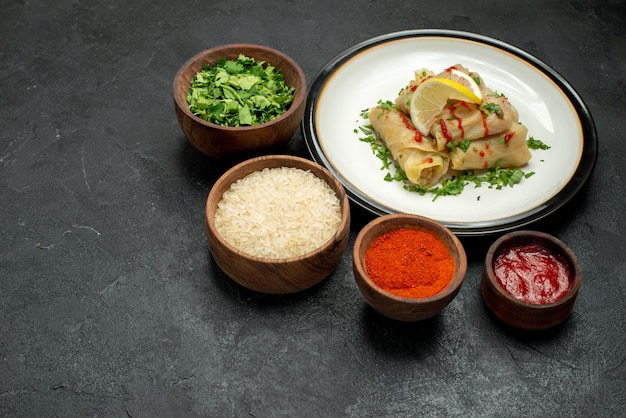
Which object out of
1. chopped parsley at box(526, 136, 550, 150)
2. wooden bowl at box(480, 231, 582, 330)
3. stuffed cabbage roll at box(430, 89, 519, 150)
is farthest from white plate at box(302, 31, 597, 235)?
stuffed cabbage roll at box(430, 89, 519, 150)

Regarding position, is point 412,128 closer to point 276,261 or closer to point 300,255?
point 300,255

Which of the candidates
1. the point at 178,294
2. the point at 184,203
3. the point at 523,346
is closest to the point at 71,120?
the point at 184,203

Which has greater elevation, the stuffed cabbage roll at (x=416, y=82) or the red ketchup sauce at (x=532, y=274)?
the stuffed cabbage roll at (x=416, y=82)

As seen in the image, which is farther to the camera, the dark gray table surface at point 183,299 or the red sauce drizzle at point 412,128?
the red sauce drizzle at point 412,128

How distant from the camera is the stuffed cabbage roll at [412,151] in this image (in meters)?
3.38

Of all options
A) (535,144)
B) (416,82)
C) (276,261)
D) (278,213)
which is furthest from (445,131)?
(276,261)

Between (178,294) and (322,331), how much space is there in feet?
2.07

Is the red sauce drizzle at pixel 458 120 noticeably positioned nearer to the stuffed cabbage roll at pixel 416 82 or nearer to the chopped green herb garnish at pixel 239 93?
the stuffed cabbage roll at pixel 416 82

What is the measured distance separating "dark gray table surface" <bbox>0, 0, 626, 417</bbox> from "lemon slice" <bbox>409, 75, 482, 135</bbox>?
0.60 meters

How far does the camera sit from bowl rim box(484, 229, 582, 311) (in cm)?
283

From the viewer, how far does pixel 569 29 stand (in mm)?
4434

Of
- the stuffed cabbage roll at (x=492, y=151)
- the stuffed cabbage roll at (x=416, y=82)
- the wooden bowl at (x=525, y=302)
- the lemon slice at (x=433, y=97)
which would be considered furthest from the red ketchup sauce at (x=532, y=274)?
the stuffed cabbage roll at (x=416, y=82)

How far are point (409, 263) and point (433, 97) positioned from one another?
899 millimetres

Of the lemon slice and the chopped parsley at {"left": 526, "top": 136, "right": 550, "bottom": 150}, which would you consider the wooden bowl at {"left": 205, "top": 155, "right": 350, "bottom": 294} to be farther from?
the chopped parsley at {"left": 526, "top": 136, "right": 550, "bottom": 150}
